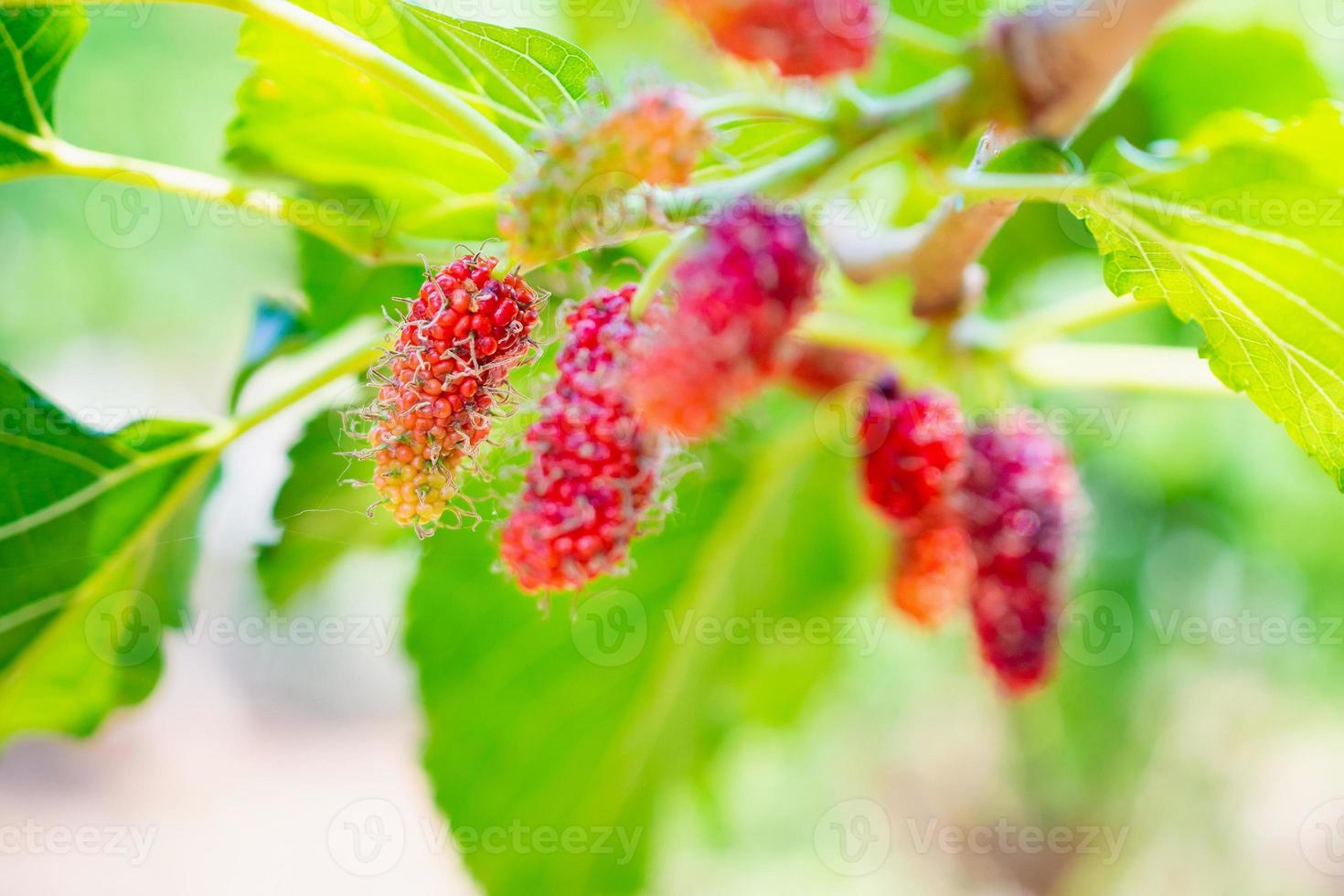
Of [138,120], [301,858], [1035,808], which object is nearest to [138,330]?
[138,120]

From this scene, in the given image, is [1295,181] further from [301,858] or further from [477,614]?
[301,858]

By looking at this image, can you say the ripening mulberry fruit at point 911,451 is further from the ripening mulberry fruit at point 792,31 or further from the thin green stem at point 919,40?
the ripening mulberry fruit at point 792,31

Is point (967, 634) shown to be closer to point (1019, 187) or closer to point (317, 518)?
point (317, 518)

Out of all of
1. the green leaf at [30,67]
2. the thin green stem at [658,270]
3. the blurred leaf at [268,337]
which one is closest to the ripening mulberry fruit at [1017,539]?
the thin green stem at [658,270]

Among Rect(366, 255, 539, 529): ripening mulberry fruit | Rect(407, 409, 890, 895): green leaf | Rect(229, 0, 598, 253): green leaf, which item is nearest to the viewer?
Rect(366, 255, 539, 529): ripening mulberry fruit

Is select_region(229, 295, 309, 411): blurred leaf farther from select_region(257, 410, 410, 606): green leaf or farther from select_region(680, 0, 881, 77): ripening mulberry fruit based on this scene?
select_region(680, 0, 881, 77): ripening mulberry fruit

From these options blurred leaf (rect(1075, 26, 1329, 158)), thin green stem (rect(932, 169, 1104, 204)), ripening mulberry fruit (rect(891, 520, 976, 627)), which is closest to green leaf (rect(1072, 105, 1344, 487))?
thin green stem (rect(932, 169, 1104, 204))

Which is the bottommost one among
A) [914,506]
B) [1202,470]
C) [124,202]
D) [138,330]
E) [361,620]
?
[138,330]
